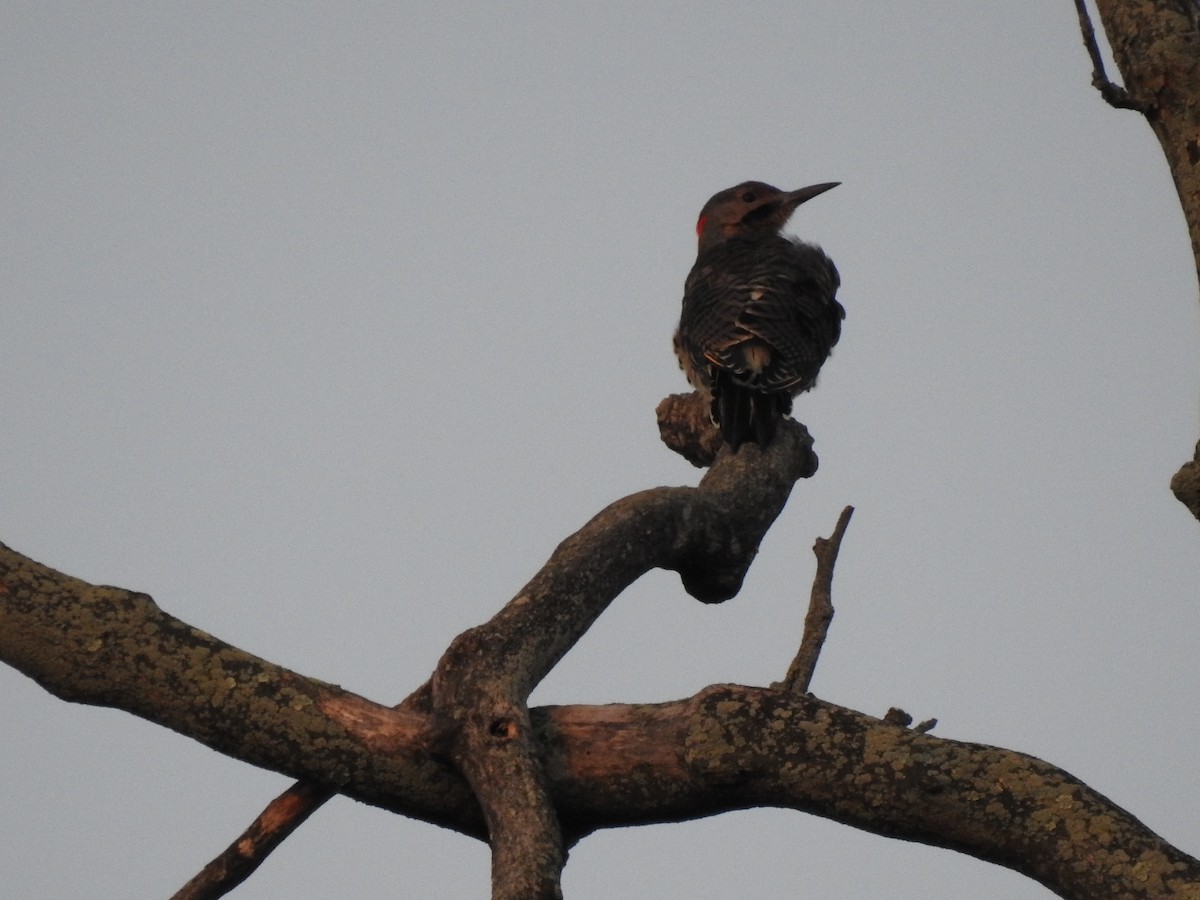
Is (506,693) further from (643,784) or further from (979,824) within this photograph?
(979,824)

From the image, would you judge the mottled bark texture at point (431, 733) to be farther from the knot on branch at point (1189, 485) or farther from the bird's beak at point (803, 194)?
the bird's beak at point (803, 194)

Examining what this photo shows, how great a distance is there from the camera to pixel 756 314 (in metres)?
6.42

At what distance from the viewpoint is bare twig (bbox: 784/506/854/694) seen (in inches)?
148

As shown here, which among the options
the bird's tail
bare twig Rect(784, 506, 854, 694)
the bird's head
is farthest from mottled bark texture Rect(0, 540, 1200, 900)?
the bird's head

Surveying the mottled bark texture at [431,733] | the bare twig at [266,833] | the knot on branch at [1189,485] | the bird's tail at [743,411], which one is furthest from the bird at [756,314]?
the knot on branch at [1189,485]

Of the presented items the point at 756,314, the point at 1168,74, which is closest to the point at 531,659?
the point at 1168,74

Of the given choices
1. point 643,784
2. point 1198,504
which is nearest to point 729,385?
point 643,784

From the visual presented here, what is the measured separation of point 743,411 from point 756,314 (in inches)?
39.3

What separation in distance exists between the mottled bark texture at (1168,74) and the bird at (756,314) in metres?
2.17

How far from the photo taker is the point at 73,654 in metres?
3.19

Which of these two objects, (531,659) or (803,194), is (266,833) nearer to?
(531,659)

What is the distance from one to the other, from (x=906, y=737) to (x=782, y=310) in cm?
370

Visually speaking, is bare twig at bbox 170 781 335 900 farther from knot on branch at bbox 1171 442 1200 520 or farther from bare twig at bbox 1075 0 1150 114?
bare twig at bbox 1075 0 1150 114

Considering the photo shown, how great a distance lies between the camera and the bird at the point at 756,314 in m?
5.72
